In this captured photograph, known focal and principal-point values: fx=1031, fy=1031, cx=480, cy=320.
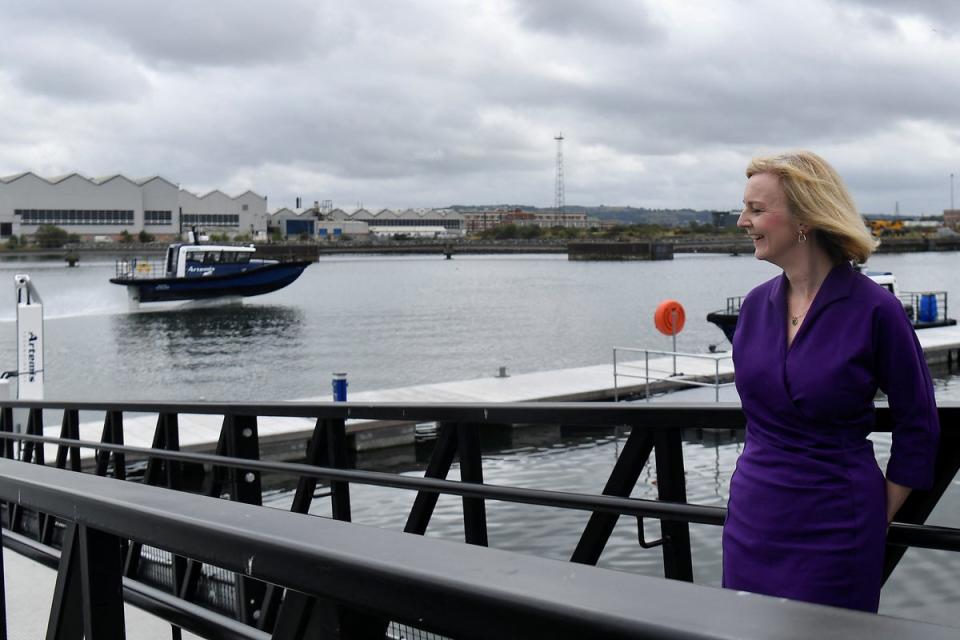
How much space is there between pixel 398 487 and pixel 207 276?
61644 mm

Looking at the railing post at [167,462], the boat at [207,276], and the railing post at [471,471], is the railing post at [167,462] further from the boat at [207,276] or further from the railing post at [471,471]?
the boat at [207,276]

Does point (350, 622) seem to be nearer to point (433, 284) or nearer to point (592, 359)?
point (592, 359)

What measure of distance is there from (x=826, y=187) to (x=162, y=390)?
32.7m

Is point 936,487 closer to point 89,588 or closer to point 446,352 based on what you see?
point 89,588

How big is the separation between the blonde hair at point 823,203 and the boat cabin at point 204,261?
6216 centimetres

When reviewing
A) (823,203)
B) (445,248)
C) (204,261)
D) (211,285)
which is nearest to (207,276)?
(211,285)

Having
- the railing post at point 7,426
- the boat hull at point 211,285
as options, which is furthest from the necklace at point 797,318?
the boat hull at point 211,285

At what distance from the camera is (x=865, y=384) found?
2154 millimetres

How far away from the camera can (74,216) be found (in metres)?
146

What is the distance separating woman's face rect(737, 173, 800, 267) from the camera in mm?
2346

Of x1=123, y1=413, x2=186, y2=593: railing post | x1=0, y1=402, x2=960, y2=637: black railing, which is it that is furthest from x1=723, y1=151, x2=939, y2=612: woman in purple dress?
x1=123, y1=413, x2=186, y2=593: railing post

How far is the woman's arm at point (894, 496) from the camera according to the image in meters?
2.16

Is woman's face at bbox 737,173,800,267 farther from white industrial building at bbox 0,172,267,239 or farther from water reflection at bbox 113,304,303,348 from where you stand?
white industrial building at bbox 0,172,267,239

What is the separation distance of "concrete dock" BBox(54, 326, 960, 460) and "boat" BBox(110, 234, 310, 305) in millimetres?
43081
